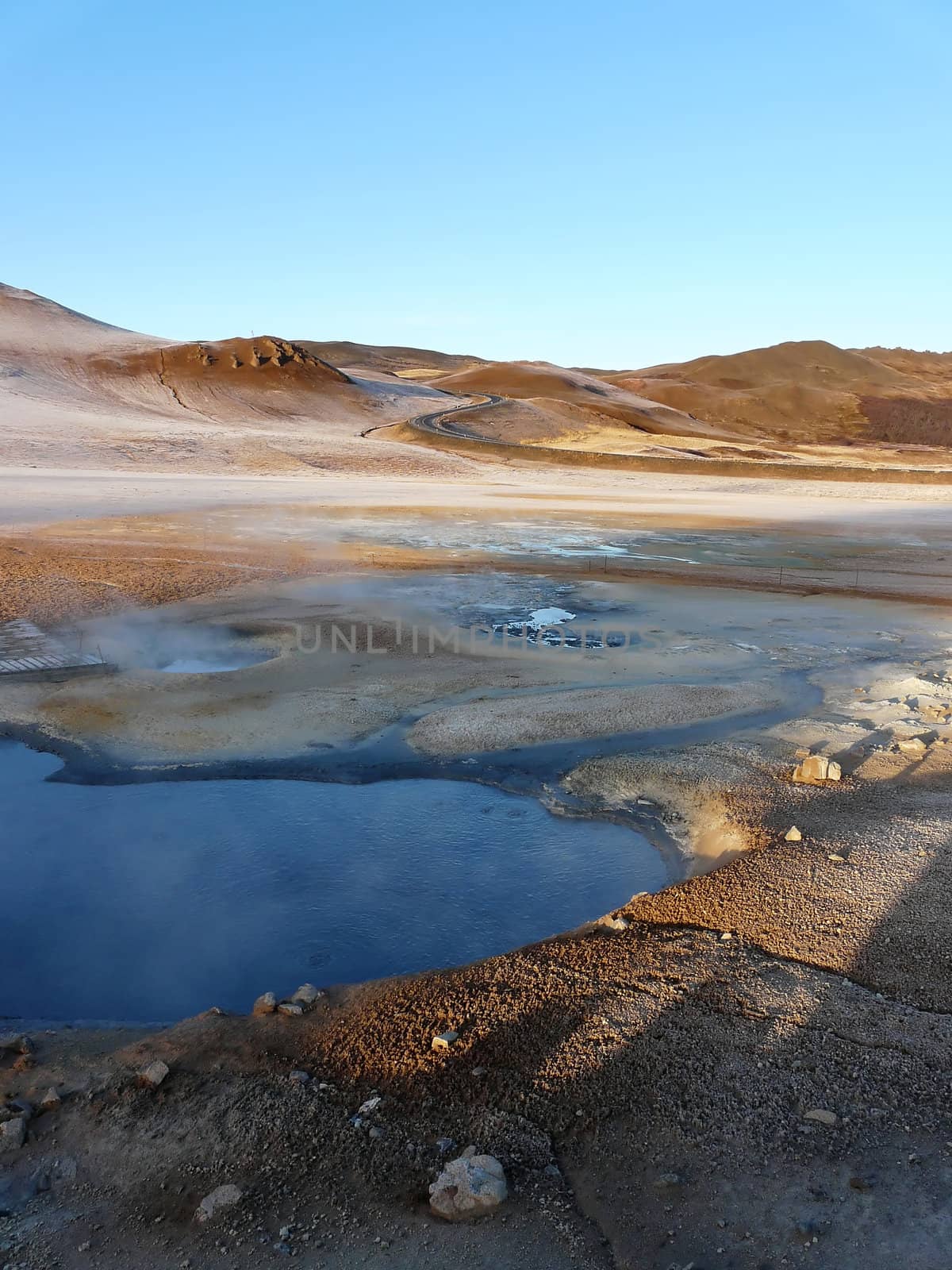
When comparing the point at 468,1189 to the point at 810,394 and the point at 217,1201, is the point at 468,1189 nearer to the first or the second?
the point at 217,1201

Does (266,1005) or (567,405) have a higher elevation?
(567,405)

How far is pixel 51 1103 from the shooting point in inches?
121

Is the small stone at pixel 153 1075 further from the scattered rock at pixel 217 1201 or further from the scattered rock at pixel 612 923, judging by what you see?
the scattered rock at pixel 612 923

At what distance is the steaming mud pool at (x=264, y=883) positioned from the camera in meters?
4.02

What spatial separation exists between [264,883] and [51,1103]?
1736 mm

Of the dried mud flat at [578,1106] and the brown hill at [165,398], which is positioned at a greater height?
the brown hill at [165,398]

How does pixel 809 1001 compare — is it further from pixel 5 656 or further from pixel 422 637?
pixel 5 656

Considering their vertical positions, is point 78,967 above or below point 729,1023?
below

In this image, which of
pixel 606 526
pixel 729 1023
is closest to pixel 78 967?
pixel 729 1023

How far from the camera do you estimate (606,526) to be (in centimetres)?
1848

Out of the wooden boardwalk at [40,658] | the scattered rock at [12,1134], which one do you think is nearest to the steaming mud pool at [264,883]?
the scattered rock at [12,1134]

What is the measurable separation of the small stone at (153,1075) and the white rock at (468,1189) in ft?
3.18

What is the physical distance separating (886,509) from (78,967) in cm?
2200

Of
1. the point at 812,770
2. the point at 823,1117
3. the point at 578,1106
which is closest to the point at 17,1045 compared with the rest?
the point at 578,1106
